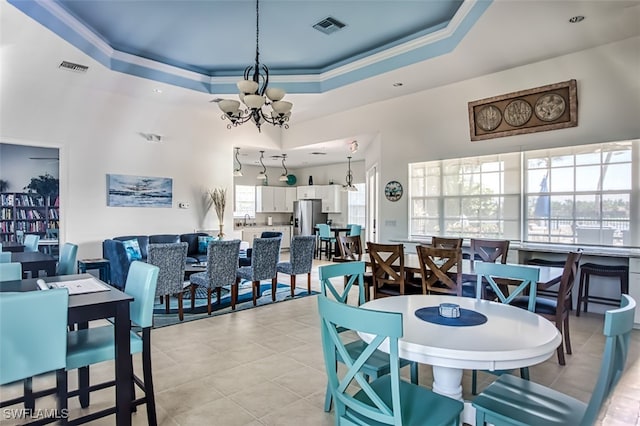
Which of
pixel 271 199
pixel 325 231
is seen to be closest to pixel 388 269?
pixel 325 231

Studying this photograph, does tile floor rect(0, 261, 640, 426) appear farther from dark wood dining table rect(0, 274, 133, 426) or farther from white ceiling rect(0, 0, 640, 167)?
white ceiling rect(0, 0, 640, 167)

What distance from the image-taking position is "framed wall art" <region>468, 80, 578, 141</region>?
466 cm

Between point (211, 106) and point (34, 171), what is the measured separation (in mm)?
4089

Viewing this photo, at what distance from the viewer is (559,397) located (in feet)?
5.65

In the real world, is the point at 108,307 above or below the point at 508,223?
below

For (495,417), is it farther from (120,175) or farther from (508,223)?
(120,175)

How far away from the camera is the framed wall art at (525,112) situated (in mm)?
4660

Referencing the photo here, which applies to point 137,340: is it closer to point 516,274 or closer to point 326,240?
point 516,274

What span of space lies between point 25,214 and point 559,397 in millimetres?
8872

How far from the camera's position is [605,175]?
4582 millimetres

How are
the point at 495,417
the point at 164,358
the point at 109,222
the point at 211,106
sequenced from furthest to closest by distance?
1. the point at 211,106
2. the point at 109,222
3. the point at 164,358
4. the point at 495,417

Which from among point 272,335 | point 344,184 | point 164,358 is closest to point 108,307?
point 164,358

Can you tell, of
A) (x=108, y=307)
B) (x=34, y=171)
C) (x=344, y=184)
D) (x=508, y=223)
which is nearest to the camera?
(x=108, y=307)

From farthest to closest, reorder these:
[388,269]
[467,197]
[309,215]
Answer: [309,215]
[467,197]
[388,269]
